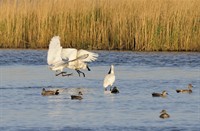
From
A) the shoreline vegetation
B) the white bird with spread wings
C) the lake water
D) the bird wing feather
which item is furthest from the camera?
the shoreline vegetation

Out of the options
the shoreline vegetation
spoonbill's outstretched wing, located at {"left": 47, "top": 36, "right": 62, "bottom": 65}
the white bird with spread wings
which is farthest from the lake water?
the shoreline vegetation

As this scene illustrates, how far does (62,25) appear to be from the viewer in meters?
22.0

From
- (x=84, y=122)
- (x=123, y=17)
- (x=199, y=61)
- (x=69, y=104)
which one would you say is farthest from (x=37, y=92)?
→ (x=123, y=17)

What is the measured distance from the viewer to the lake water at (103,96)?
414 inches

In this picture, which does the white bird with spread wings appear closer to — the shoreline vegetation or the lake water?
the lake water

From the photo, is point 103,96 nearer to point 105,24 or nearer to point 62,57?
point 62,57

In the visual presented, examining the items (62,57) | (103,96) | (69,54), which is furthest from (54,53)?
(103,96)

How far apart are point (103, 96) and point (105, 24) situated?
8775mm

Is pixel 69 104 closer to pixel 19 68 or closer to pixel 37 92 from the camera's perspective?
pixel 37 92

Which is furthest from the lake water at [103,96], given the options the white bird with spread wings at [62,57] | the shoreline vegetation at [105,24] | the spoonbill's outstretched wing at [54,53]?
the shoreline vegetation at [105,24]

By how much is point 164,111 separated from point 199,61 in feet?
28.3

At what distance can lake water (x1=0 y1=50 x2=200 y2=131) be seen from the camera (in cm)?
1052

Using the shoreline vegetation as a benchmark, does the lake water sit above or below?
below

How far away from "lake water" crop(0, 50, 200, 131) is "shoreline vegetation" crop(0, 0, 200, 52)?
35.0 inches
